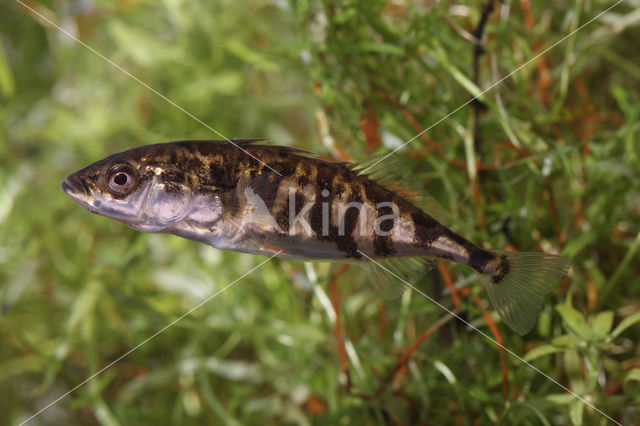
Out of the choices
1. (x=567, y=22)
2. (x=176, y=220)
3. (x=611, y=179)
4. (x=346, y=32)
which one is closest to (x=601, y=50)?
(x=567, y=22)

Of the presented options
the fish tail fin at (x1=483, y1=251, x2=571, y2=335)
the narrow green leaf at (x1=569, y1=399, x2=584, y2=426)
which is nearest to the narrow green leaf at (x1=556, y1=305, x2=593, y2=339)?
the narrow green leaf at (x1=569, y1=399, x2=584, y2=426)

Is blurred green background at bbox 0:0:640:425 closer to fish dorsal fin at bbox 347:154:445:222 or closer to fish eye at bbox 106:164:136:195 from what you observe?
fish dorsal fin at bbox 347:154:445:222

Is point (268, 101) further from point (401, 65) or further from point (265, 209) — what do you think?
point (265, 209)

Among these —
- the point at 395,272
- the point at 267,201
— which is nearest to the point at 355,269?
the point at 395,272

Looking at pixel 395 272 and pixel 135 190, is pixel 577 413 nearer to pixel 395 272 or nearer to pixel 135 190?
pixel 395 272

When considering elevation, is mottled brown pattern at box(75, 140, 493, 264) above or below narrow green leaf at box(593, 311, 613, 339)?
above

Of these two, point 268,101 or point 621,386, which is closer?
point 621,386
